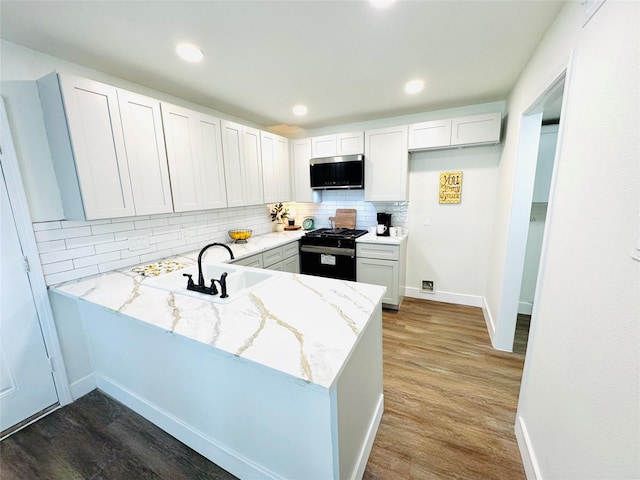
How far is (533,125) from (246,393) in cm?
274

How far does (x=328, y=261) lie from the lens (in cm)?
337

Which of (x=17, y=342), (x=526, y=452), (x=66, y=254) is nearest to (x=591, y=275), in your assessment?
(x=526, y=452)

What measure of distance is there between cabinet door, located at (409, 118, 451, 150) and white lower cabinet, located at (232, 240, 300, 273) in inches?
78.3

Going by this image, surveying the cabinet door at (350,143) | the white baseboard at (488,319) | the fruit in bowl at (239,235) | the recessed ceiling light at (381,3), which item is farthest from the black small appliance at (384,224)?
the recessed ceiling light at (381,3)

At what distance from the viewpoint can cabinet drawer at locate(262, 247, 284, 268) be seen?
9.51 feet

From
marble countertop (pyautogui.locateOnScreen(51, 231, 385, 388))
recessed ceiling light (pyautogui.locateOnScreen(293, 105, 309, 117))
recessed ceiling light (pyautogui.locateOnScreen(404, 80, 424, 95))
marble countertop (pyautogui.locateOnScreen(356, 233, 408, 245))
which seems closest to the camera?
marble countertop (pyautogui.locateOnScreen(51, 231, 385, 388))

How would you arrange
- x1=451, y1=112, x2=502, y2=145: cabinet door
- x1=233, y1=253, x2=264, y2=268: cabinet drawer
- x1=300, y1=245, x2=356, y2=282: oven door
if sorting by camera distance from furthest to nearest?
1. x1=300, y1=245, x2=356, y2=282: oven door
2. x1=451, y1=112, x2=502, y2=145: cabinet door
3. x1=233, y1=253, x2=264, y2=268: cabinet drawer

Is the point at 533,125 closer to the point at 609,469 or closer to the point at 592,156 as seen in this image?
the point at 592,156

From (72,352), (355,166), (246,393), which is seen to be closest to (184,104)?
(355,166)

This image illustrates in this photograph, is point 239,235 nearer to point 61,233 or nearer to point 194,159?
point 194,159

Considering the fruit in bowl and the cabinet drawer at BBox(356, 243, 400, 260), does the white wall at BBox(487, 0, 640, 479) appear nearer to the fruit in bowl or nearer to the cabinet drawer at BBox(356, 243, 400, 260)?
the cabinet drawer at BBox(356, 243, 400, 260)

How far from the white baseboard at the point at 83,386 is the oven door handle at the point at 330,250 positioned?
240 centimetres

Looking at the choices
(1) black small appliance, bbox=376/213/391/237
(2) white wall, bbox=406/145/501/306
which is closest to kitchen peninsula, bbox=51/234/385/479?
(1) black small appliance, bbox=376/213/391/237

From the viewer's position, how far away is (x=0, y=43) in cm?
151
